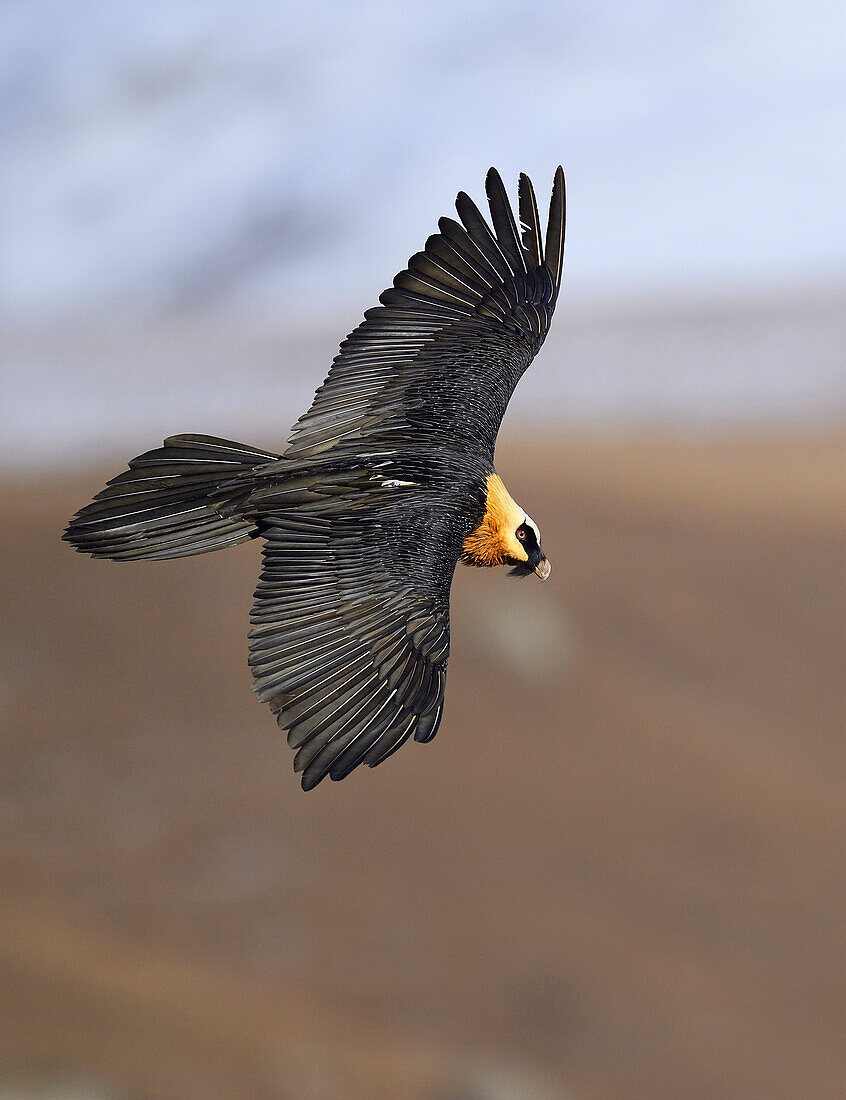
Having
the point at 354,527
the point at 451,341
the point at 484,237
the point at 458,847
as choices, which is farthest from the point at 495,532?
the point at 458,847

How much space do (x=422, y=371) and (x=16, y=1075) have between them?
2435cm

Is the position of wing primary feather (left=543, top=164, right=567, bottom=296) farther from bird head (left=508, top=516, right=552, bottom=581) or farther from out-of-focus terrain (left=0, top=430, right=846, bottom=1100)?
out-of-focus terrain (left=0, top=430, right=846, bottom=1100)

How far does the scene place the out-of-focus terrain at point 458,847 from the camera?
25875 mm

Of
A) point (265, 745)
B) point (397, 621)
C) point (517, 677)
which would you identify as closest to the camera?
point (397, 621)

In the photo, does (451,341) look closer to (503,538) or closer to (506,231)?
(506,231)

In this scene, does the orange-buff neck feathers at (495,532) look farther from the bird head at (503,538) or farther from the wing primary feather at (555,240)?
the wing primary feather at (555,240)

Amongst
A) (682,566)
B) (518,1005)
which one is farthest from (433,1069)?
(682,566)

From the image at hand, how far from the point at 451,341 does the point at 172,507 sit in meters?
1.03

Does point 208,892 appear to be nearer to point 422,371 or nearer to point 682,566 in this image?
point 682,566

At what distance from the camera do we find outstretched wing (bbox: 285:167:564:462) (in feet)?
10.9

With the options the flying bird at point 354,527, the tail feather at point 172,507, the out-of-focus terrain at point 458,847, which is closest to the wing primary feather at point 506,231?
the flying bird at point 354,527

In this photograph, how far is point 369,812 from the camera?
2794cm

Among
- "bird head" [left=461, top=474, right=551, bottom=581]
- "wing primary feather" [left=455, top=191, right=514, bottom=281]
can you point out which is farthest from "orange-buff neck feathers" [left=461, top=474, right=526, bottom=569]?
"wing primary feather" [left=455, top=191, right=514, bottom=281]

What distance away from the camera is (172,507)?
3.05 m
